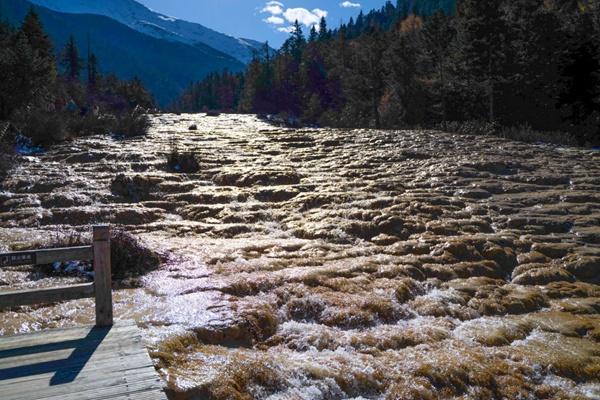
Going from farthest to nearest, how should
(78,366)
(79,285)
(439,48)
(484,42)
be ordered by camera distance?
(439,48) → (484,42) → (79,285) → (78,366)

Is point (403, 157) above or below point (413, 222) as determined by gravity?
above

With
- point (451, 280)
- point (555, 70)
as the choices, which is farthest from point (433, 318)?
point (555, 70)

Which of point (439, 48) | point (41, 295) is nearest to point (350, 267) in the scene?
point (41, 295)

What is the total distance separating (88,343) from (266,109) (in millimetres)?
75887

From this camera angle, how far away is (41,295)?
Answer: 4891 millimetres

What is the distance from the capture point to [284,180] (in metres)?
14.9

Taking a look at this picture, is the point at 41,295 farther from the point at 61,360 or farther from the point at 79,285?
the point at 61,360

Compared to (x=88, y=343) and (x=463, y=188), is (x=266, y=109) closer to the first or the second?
(x=463, y=188)

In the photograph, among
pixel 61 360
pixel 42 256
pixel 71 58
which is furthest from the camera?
pixel 71 58

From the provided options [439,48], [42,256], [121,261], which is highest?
[439,48]

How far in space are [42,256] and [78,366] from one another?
3.98 feet

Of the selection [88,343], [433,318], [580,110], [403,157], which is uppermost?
[580,110]

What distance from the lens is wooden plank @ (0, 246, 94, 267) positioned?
4742 millimetres

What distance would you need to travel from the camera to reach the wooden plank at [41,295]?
4727mm
